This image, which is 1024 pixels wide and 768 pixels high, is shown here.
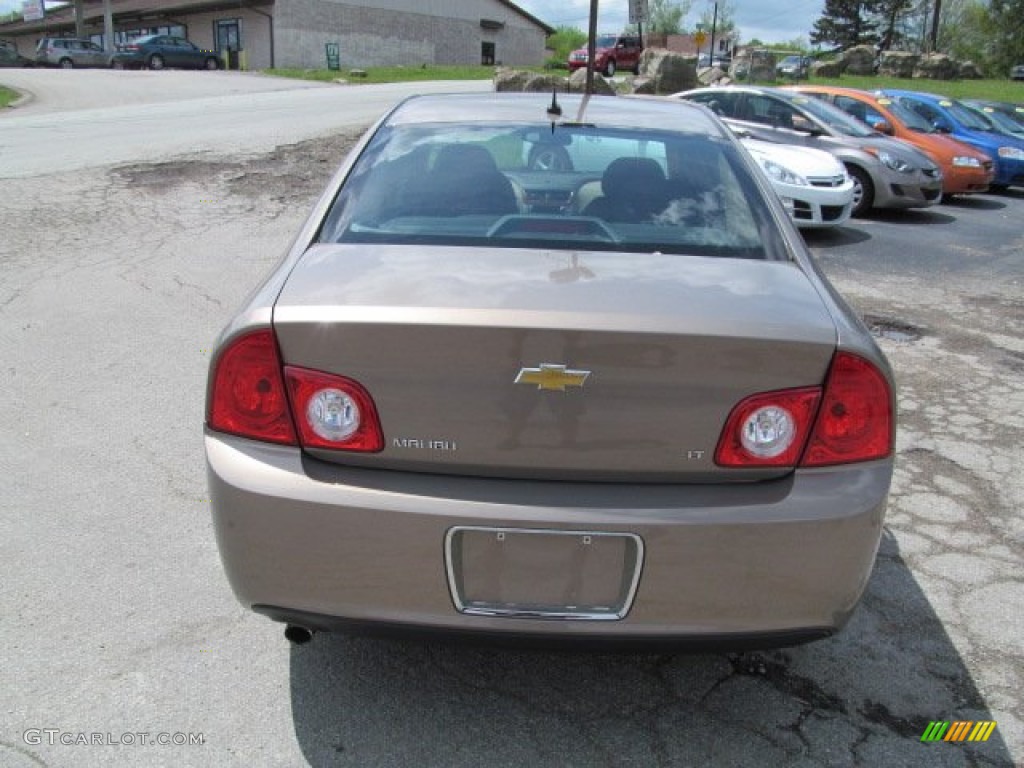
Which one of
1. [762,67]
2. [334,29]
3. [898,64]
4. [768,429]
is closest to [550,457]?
[768,429]

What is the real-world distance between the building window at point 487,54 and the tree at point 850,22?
35.6 metres

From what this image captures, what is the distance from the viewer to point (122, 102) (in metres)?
19.3

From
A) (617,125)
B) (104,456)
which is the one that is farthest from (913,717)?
(104,456)

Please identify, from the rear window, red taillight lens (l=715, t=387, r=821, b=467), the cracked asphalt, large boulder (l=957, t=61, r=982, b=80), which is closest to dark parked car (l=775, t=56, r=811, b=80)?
large boulder (l=957, t=61, r=982, b=80)

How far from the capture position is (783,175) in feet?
31.8

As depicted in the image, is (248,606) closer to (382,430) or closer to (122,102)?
(382,430)

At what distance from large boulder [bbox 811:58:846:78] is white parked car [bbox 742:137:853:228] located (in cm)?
3028

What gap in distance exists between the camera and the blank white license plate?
1991 millimetres

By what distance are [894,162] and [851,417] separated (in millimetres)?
10831

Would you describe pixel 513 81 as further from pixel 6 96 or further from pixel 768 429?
pixel 768 429

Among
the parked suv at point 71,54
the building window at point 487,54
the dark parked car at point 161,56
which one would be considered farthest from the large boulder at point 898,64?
the parked suv at point 71,54

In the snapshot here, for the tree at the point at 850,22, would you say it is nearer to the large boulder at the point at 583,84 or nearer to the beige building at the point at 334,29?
the beige building at the point at 334,29

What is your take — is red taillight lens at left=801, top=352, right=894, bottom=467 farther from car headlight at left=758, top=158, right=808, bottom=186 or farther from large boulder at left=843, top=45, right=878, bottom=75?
large boulder at left=843, top=45, right=878, bottom=75

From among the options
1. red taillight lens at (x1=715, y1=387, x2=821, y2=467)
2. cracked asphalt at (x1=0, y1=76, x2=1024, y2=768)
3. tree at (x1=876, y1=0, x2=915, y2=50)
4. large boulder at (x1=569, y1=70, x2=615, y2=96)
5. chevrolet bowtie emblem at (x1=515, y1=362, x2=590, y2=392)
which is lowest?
cracked asphalt at (x1=0, y1=76, x2=1024, y2=768)
